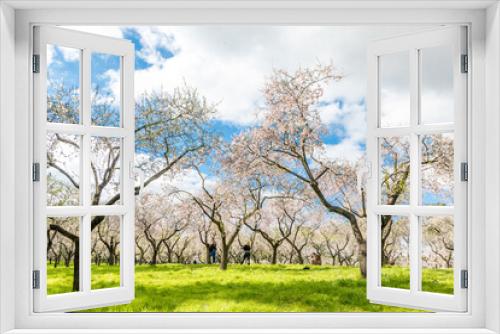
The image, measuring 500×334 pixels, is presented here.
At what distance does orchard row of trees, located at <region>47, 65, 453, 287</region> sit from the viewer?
5.04 metres

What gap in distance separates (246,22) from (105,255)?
12.1 ft

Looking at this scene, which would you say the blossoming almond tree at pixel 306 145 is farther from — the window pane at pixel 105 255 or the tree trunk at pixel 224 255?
the window pane at pixel 105 255

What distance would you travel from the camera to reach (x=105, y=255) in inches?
202

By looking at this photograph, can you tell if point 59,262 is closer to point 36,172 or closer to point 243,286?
point 243,286

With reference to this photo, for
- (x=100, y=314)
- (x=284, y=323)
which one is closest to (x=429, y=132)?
(x=284, y=323)

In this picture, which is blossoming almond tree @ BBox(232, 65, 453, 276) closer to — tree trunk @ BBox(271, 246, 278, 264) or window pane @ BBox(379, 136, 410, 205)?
window pane @ BBox(379, 136, 410, 205)

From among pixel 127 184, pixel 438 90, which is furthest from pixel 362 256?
pixel 127 184

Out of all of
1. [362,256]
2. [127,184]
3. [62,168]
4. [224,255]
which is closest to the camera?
[127,184]

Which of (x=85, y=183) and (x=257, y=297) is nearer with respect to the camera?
(x=85, y=183)

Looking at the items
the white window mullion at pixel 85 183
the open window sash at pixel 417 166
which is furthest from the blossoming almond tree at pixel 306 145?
the white window mullion at pixel 85 183

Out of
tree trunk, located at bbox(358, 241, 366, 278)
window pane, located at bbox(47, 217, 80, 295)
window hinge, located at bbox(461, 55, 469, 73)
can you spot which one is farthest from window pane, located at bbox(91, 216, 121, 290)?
window hinge, located at bbox(461, 55, 469, 73)

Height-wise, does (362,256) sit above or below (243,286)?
above

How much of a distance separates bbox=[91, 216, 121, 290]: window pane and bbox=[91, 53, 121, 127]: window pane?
107cm
